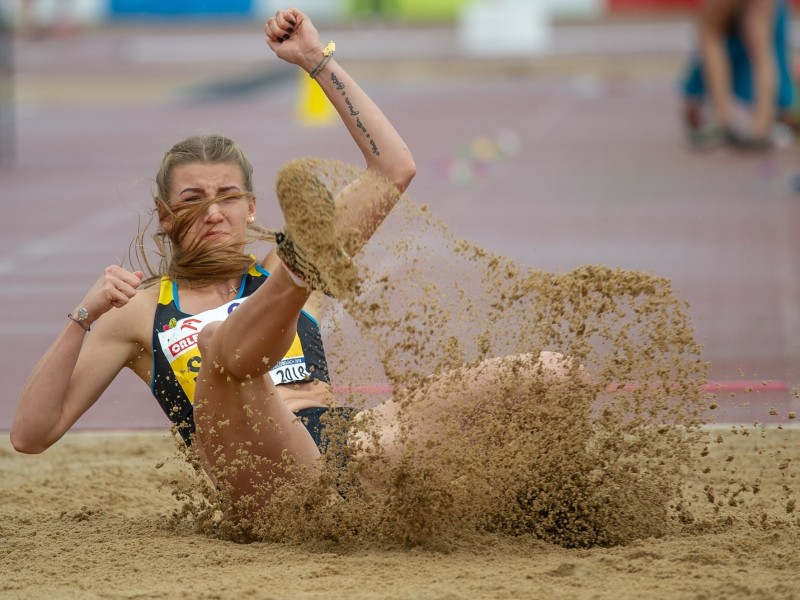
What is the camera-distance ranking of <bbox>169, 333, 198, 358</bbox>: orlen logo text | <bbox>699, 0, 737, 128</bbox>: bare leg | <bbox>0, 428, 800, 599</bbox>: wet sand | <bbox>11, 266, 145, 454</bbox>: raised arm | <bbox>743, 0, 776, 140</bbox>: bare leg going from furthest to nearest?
<bbox>699, 0, 737, 128</bbox>: bare leg → <bbox>743, 0, 776, 140</bbox>: bare leg → <bbox>169, 333, 198, 358</bbox>: orlen logo text → <bbox>11, 266, 145, 454</bbox>: raised arm → <bbox>0, 428, 800, 599</bbox>: wet sand

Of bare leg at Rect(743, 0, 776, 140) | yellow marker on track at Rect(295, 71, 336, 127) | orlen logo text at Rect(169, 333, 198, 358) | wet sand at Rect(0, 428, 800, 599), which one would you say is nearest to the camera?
wet sand at Rect(0, 428, 800, 599)

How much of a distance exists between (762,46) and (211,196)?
374 inches

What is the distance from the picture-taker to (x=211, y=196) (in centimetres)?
408

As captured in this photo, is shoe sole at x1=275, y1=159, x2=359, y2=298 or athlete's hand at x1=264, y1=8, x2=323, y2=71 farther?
athlete's hand at x1=264, y1=8, x2=323, y2=71

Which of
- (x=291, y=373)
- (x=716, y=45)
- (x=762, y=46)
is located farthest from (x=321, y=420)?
(x=716, y=45)

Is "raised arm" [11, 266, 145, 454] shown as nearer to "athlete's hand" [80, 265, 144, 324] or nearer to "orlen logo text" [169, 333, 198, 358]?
"athlete's hand" [80, 265, 144, 324]

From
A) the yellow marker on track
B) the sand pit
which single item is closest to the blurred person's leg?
the yellow marker on track

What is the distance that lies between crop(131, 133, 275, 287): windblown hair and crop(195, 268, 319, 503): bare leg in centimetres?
45

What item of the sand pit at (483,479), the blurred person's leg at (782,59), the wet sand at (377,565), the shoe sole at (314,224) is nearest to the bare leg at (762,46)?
the blurred person's leg at (782,59)

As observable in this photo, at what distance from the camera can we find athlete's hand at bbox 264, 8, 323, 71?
4.00 m

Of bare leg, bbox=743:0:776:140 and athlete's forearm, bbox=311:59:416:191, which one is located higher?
bare leg, bbox=743:0:776:140

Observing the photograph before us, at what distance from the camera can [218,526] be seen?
4121mm

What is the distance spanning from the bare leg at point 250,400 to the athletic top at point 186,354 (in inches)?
6.9

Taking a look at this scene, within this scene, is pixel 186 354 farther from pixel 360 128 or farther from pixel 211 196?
pixel 360 128
